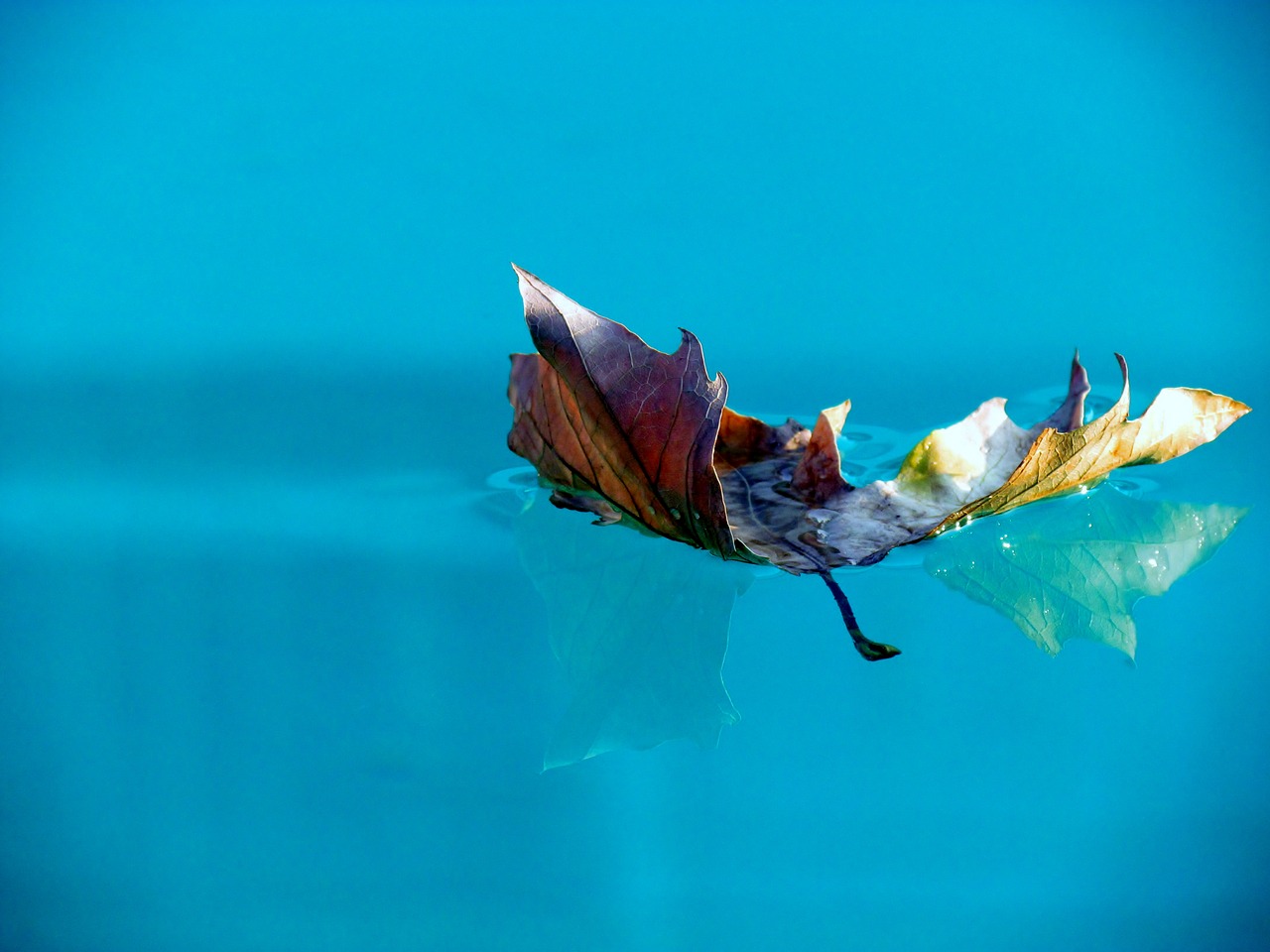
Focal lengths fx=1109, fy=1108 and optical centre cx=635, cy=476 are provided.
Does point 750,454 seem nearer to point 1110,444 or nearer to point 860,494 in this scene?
A: point 860,494

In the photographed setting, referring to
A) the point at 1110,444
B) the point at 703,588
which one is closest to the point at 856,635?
the point at 703,588

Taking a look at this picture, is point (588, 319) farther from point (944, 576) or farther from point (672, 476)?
point (944, 576)

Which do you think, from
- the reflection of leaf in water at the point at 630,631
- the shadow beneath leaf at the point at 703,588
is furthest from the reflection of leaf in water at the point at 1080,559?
the reflection of leaf in water at the point at 630,631

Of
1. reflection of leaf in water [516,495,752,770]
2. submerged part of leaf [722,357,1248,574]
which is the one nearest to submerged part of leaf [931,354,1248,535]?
submerged part of leaf [722,357,1248,574]

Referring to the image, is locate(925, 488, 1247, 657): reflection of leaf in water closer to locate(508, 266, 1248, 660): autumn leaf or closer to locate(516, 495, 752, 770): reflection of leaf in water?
locate(508, 266, 1248, 660): autumn leaf

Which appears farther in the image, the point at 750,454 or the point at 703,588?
the point at 750,454

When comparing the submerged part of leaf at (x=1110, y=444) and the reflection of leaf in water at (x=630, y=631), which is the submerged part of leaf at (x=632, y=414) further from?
the submerged part of leaf at (x=1110, y=444)
